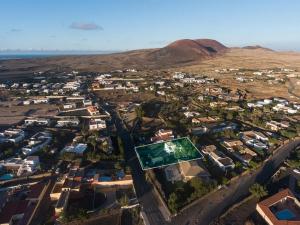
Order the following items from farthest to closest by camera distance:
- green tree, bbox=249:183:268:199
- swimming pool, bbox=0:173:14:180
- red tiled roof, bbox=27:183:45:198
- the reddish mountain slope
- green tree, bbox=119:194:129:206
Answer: the reddish mountain slope → swimming pool, bbox=0:173:14:180 → red tiled roof, bbox=27:183:45:198 → green tree, bbox=249:183:268:199 → green tree, bbox=119:194:129:206

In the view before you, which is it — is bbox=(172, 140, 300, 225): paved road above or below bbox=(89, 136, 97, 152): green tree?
below

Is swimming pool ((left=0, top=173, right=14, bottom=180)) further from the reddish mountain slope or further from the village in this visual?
the reddish mountain slope

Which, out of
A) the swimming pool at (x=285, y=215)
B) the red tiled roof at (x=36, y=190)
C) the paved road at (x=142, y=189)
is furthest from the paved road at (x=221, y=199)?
the red tiled roof at (x=36, y=190)

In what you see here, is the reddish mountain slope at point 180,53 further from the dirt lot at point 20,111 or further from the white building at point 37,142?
the white building at point 37,142

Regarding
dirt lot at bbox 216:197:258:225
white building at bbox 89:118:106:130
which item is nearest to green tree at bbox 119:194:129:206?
dirt lot at bbox 216:197:258:225

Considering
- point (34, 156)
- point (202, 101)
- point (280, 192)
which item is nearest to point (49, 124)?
point (34, 156)

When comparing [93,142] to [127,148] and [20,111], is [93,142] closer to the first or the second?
[127,148]
